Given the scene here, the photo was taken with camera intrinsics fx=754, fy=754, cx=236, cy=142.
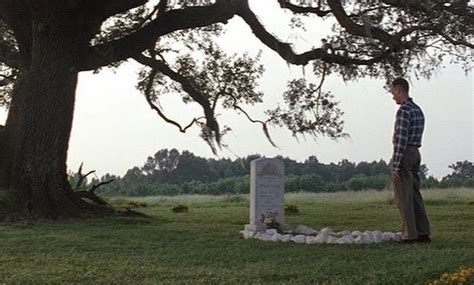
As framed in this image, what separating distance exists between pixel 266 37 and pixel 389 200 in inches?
303

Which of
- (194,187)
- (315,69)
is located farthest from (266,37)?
(194,187)

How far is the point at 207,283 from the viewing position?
6.50m

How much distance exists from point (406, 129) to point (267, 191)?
9.08ft

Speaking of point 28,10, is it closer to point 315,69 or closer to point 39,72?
point 39,72

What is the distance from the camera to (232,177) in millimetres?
41500

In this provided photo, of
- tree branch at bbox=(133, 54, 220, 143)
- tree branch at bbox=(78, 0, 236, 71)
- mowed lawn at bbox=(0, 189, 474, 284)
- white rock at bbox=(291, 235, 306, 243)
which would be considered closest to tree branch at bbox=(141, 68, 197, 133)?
tree branch at bbox=(133, 54, 220, 143)

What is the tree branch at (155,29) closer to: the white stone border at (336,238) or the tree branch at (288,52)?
the tree branch at (288,52)

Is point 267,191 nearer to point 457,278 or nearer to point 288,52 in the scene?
point 288,52

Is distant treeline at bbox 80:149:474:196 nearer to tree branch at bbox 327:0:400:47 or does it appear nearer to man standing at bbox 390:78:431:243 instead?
tree branch at bbox 327:0:400:47

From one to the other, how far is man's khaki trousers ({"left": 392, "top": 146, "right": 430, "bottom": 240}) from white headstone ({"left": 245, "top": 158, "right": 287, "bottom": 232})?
2267 millimetres

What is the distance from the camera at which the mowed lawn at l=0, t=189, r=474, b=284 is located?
675cm

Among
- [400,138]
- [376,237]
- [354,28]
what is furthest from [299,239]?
[354,28]

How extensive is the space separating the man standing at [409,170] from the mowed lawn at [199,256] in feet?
1.02

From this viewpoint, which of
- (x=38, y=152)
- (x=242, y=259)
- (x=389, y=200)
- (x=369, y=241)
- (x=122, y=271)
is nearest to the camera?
(x=122, y=271)
